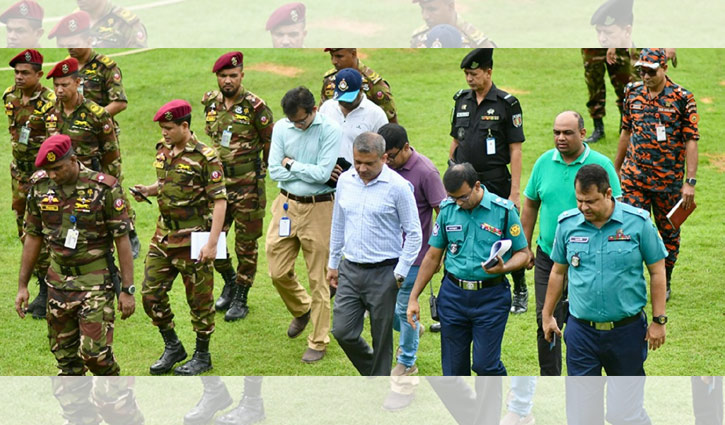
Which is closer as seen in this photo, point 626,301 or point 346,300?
point 626,301

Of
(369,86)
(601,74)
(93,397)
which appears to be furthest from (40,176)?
(601,74)

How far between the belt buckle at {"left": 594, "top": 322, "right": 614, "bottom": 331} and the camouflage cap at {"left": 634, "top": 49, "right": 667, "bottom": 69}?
3.15 m

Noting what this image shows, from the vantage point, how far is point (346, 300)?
25.1ft

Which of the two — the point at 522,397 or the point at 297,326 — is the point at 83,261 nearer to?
the point at 297,326

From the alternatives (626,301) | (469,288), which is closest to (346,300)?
(469,288)

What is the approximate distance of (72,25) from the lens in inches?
409

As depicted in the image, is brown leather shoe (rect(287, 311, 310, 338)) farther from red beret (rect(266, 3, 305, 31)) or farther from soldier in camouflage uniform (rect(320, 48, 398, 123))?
red beret (rect(266, 3, 305, 31))

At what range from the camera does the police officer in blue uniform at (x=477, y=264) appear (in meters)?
6.97

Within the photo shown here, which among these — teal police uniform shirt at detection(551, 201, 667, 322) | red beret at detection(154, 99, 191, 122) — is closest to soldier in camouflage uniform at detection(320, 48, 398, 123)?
red beret at detection(154, 99, 191, 122)

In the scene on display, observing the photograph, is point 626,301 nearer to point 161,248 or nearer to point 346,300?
point 346,300

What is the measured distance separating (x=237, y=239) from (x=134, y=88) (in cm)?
717

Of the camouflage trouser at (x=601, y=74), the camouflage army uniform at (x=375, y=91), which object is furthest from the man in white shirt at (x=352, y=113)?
the camouflage trouser at (x=601, y=74)

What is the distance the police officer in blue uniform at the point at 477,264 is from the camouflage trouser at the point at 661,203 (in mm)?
2689

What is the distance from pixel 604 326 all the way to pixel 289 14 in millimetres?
3936
